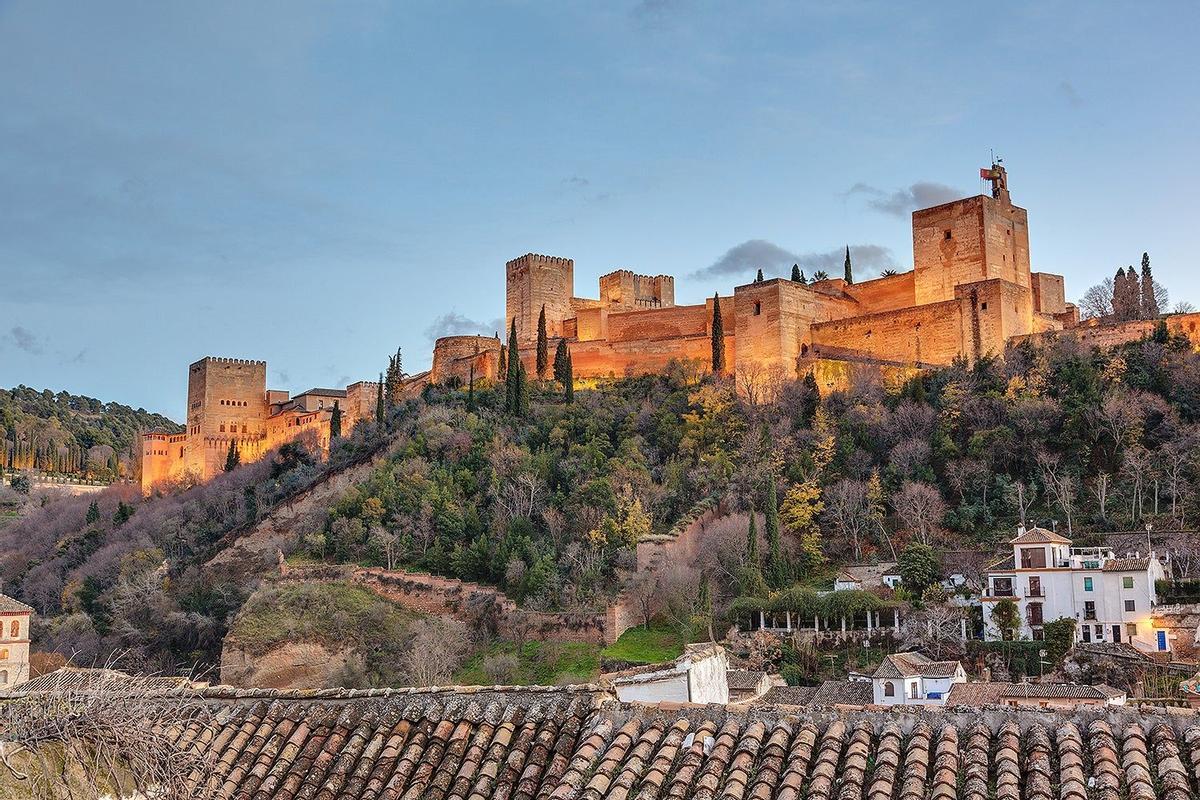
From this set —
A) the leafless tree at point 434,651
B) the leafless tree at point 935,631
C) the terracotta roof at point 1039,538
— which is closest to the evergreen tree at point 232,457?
the leafless tree at point 434,651

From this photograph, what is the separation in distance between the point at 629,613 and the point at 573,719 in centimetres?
Answer: 3076

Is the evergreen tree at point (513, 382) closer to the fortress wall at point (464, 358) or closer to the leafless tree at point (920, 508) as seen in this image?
the fortress wall at point (464, 358)

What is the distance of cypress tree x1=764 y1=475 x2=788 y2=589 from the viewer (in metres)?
39.7

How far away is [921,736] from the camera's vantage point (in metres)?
8.77

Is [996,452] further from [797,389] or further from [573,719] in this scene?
[573,719]

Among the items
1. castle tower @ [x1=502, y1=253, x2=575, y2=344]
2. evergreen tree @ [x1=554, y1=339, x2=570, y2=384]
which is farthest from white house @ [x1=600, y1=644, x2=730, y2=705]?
castle tower @ [x1=502, y1=253, x2=575, y2=344]

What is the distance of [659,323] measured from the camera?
60594 millimetres

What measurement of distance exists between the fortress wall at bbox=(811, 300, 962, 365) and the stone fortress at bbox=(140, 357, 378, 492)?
31290 mm

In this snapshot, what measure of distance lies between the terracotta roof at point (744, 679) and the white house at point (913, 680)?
106 inches

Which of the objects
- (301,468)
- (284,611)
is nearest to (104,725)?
(284,611)

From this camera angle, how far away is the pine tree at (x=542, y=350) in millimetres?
60094

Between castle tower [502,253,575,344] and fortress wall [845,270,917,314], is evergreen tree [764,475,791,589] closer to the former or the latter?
fortress wall [845,270,917,314]

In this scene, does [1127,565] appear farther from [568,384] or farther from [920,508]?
[568,384]

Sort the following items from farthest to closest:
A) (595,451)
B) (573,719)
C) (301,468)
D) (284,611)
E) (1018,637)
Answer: (301,468)
(595,451)
(284,611)
(1018,637)
(573,719)
